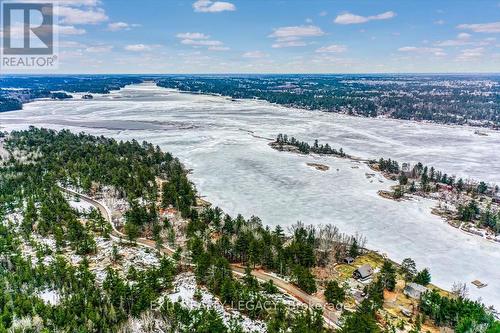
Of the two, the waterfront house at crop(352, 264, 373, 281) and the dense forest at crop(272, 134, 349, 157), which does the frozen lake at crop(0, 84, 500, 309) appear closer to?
the dense forest at crop(272, 134, 349, 157)

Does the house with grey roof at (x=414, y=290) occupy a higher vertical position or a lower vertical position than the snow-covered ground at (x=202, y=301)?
higher

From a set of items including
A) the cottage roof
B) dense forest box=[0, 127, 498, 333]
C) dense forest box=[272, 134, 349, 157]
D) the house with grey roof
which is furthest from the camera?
dense forest box=[272, 134, 349, 157]

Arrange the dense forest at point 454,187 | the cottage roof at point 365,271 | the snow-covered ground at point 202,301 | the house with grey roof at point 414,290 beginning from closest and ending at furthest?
the snow-covered ground at point 202,301 < the house with grey roof at point 414,290 < the cottage roof at point 365,271 < the dense forest at point 454,187

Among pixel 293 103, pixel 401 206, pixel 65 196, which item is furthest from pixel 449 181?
pixel 293 103

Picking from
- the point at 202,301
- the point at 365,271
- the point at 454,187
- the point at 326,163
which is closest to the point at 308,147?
the point at 326,163

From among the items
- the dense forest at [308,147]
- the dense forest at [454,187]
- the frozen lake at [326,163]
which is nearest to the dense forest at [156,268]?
the frozen lake at [326,163]

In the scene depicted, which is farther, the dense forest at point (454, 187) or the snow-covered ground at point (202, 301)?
the dense forest at point (454, 187)

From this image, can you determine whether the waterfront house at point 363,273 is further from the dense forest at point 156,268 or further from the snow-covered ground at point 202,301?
the snow-covered ground at point 202,301

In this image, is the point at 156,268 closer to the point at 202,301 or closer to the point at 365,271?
the point at 202,301

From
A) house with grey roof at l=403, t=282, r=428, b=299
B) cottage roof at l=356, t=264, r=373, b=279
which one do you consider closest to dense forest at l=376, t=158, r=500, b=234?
house with grey roof at l=403, t=282, r=428, b=299
